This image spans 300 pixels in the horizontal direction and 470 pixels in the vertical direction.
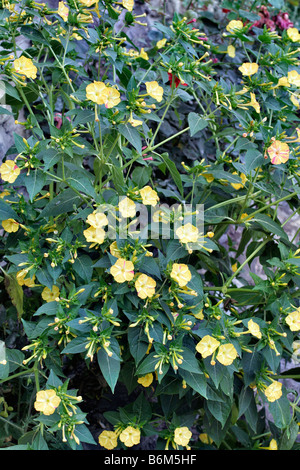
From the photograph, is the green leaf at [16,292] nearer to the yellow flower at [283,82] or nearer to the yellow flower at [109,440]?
the yellow flower at [109,440]

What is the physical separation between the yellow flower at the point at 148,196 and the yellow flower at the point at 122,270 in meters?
0.19

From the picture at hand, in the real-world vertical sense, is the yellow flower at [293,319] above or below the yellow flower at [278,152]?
below

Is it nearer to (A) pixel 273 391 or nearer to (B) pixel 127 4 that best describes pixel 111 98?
(B) pixel 127 4

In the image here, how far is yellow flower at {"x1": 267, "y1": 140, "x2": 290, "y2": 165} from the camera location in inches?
53.8

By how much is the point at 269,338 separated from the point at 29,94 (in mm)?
1105

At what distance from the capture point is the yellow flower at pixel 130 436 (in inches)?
54.7

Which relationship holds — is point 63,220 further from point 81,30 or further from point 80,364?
point 80,364

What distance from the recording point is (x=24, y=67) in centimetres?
134

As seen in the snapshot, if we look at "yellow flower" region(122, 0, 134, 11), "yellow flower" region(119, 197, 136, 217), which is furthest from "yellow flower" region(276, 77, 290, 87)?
"yellow flower" region(119, 197, 136, 217)

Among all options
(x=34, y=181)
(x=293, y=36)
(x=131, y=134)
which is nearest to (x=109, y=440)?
(x=34, y=181)

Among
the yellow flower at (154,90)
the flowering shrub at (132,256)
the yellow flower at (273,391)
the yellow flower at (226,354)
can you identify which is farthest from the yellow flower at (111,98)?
the yellow flower at (273,391)

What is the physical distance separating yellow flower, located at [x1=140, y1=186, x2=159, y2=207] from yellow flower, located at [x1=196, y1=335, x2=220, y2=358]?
0.39 metres

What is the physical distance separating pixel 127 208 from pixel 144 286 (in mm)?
213

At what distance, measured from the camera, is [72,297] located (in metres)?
1.22
